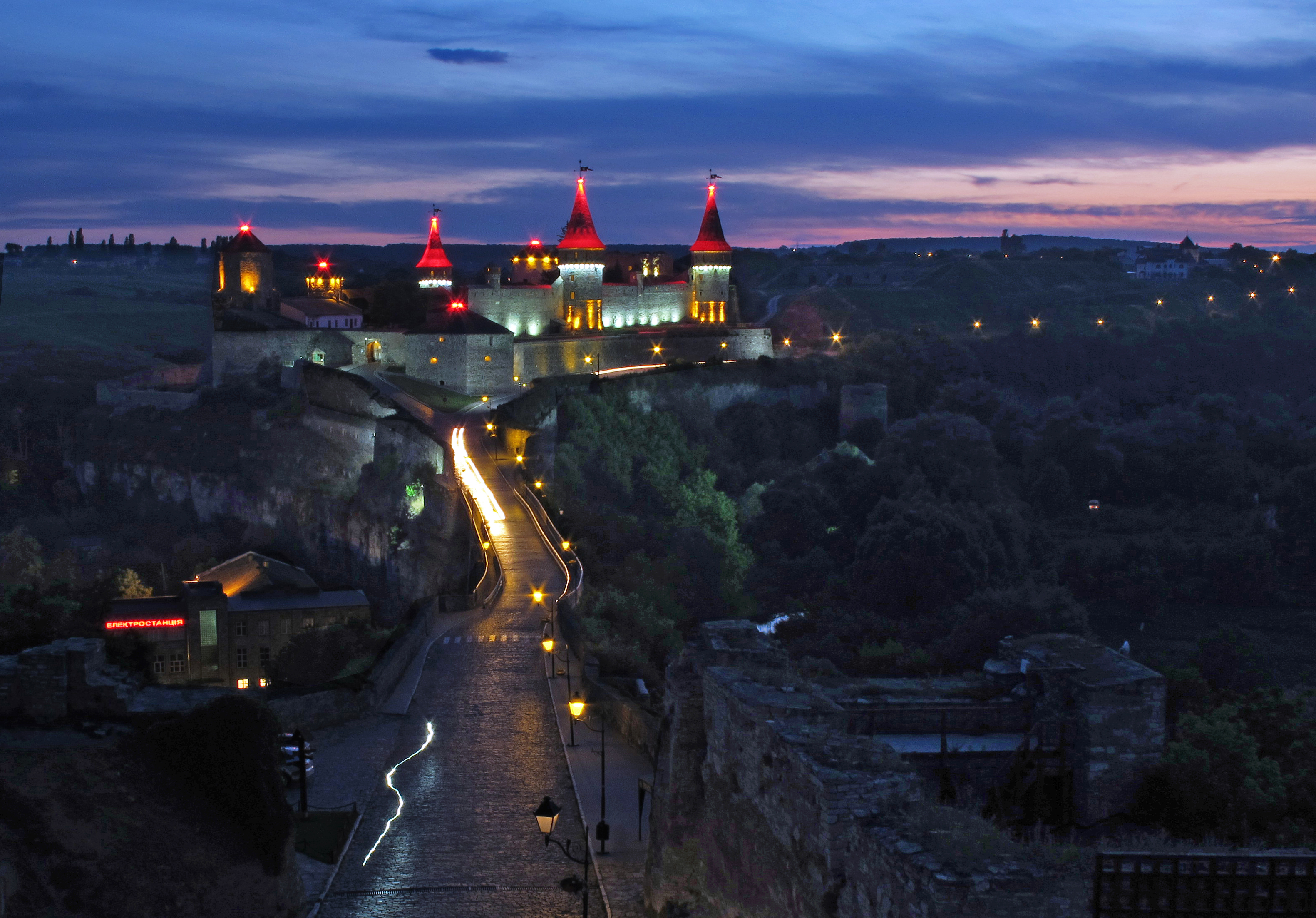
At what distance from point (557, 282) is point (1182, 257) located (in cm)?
10221

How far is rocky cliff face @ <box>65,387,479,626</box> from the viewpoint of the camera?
33.4 metres

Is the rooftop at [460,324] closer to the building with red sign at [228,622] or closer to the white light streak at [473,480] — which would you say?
the white light streak at [473,480]

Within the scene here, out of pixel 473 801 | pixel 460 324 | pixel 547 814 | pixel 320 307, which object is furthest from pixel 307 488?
pixel 547 814

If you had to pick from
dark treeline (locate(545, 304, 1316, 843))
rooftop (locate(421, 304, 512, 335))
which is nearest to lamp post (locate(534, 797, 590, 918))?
dark treeline (locate(545, 304, 1316, 843))

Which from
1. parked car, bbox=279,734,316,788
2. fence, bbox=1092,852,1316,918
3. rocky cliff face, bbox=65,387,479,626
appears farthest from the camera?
rocky cliff face, bbox=65,387,479,626

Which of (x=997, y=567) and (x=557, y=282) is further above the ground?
(x=557, y=282)

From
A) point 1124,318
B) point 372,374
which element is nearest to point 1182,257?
point 1124,318

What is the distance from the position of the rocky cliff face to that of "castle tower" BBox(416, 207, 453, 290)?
12127mm

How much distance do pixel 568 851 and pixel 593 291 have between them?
136 ft

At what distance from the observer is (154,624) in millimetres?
29578

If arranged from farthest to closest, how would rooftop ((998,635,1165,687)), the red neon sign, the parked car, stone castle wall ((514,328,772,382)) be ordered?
stone castle wall ((514,328,772,382)), the red neon sign, the parked car, rooftop ((998,635,1165,687))

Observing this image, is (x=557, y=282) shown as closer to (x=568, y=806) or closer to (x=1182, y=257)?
(x=568, y=806)

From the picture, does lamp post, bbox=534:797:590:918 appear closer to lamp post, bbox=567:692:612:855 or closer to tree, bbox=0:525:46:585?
lamp post, bbox=567:692:612:855

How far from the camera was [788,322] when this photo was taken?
77.8 metres
